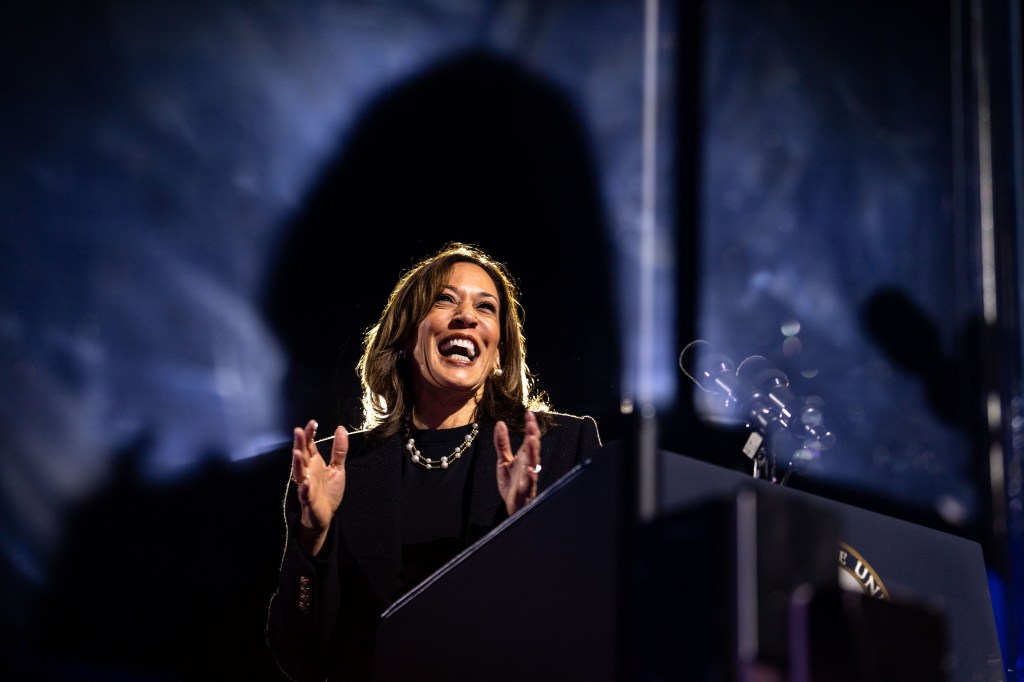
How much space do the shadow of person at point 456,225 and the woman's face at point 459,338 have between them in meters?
0.22

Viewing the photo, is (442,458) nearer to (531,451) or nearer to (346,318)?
(346,318)

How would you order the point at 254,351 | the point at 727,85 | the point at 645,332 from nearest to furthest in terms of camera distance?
the point at 645,332 < the point at 254,351 < the point at 727,85

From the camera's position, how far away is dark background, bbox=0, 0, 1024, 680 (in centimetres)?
221

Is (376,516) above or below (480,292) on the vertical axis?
below

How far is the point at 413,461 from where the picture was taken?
1.94 m

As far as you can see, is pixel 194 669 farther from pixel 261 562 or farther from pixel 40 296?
pixel 40 296

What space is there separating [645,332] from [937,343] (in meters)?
2.16

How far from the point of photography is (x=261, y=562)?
2.22 metres

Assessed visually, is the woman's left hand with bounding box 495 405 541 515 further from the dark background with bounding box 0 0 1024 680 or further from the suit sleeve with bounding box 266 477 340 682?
the dark background with bounding box 0 0 1024 680

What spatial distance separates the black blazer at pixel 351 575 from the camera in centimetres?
163

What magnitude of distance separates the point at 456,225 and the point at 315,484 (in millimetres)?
1132

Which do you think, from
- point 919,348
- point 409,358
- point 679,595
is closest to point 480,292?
point 409,358

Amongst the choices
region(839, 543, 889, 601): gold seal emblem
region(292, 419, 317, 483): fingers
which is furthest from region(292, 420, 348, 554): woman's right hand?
region(839, 543, 889, 601): gold seal emblem

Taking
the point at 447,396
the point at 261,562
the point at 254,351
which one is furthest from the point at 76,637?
Result: the point at 447,396
